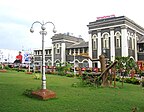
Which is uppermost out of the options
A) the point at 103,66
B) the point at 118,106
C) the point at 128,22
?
the point at 128,22

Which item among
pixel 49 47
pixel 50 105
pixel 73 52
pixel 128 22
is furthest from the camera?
pixel 49 47

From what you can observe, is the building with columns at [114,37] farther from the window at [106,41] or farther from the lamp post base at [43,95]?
the lamp post base at [43,95]

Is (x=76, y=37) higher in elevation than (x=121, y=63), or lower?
higher

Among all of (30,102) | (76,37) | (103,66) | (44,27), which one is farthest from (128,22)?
(30,102)

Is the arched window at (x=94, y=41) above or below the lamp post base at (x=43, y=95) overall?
above

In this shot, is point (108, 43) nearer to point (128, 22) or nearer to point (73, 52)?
point (128, 22)

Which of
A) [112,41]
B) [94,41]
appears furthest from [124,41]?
[94,41]

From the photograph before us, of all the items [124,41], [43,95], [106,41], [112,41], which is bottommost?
[43,95]

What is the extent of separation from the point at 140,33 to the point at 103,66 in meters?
34.7

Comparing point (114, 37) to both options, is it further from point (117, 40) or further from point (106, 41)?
point (106, 41)

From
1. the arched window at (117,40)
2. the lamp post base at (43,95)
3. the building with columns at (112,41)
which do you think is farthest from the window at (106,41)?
the lamp post base at (43,95)

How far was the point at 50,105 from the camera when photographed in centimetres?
882

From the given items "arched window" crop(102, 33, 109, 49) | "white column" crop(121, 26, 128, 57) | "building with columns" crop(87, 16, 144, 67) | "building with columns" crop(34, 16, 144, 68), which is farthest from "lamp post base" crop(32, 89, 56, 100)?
"arched window" crop(102, 33, 109, 49)

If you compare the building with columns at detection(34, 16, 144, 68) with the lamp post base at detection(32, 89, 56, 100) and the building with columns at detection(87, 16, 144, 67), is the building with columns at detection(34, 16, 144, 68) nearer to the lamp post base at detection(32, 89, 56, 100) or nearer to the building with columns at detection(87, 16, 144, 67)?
the building with columns at detection(87, 16, 144, 67)
